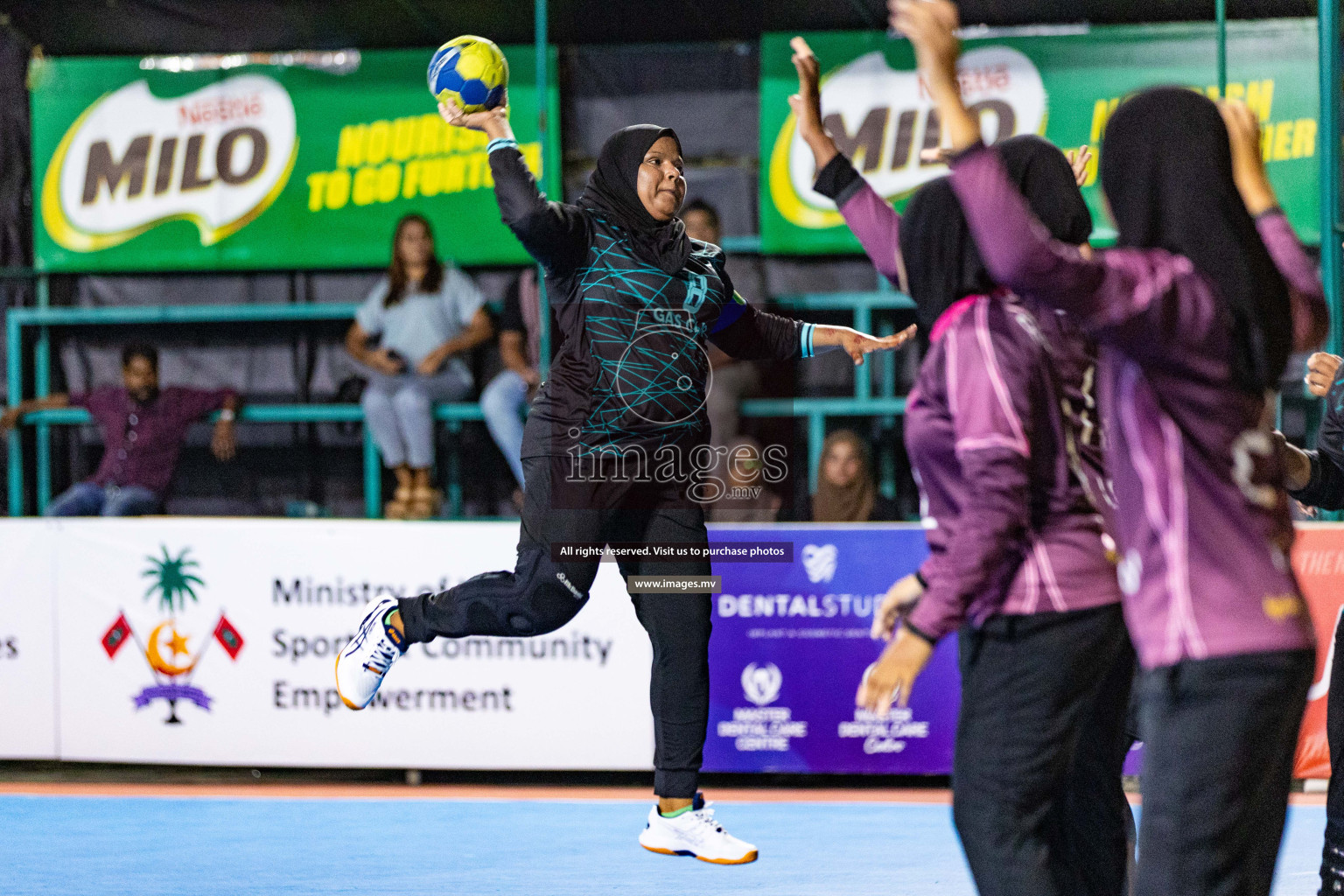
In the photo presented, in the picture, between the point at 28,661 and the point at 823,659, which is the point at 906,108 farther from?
the point at 28,661

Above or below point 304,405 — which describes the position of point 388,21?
above

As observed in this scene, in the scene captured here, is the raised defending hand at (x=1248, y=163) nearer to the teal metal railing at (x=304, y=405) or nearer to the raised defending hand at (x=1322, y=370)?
the raised defending hand at (x=1322, y=370)

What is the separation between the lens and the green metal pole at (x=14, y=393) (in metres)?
9.33

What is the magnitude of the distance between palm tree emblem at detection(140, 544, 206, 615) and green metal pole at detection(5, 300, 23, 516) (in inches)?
115

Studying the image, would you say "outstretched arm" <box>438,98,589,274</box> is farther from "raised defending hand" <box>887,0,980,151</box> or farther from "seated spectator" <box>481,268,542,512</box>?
"seated spectator" <box>481,268,542,512</box>

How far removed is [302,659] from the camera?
679 centimetres

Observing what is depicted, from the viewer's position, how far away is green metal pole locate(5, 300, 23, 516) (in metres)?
9.33

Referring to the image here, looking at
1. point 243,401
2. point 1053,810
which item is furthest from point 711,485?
point 1053,810

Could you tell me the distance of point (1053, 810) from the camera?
2898mm

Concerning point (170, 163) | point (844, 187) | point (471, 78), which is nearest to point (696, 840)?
point (844, 187)

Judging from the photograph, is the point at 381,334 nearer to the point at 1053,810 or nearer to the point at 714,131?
the point at 714,131

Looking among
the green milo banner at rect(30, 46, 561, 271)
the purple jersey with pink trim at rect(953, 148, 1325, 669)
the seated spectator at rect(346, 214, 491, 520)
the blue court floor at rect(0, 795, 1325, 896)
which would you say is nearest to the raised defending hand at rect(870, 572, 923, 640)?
the purple jersey with pink trim at rect(953, 148, 1325, 669)

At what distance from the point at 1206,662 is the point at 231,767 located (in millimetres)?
6121

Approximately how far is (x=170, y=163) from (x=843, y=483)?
197 inches
